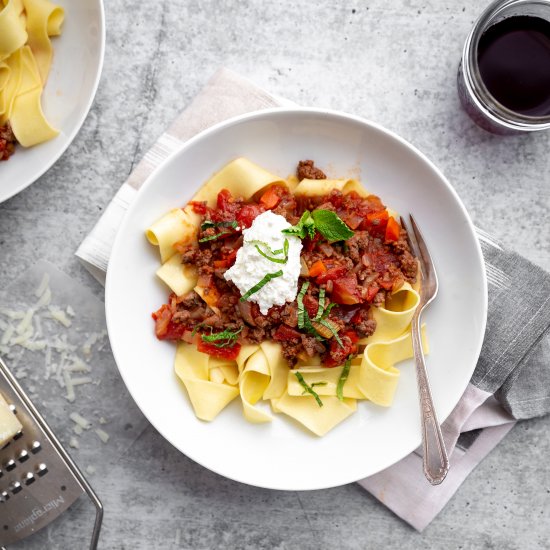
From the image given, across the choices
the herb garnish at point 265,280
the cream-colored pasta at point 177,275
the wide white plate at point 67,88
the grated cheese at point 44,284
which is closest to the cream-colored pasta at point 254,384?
the herb garnish at point 265,280

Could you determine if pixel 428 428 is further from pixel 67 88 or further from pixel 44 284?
pixel 67 88

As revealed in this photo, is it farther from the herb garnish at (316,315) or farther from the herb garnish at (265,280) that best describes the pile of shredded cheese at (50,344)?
the herb garnish at (316,315)

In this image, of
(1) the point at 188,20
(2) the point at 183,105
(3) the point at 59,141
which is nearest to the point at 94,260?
(3) the point at 59,141

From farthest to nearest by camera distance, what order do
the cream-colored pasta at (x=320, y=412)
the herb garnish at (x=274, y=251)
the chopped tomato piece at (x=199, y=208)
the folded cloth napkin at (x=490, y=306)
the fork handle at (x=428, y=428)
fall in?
the folded cloth napkin at (x=490, y=306) → the cream-colored pasta at (x=320, y=412) → the chopped tomato piece at (x=199, y=208) → the fork handle at (x=428, y=428) → the herb garnish at (x=274, y=251)

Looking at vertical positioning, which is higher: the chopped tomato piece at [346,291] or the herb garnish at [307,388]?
the chopped tomato piece at [346,291]

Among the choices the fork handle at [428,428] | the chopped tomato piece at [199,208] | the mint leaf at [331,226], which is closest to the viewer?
the mint leaf at [331,226]

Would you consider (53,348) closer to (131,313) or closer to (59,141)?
(131,313)
